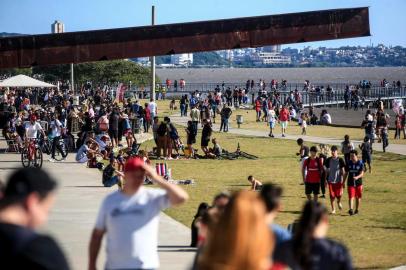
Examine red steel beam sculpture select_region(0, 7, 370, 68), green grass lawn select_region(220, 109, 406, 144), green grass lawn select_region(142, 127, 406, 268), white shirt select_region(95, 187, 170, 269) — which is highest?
red steel beam sculpture select_region(0, 7, 370, 68)

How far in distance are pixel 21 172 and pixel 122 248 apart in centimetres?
269

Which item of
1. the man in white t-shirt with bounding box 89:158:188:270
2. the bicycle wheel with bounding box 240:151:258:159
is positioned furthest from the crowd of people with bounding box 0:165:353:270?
the bicycle wheel with bounding box 240:151:258:159

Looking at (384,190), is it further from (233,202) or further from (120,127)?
(233,202)

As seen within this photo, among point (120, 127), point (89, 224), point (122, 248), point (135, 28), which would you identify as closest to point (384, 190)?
point (135, 28)

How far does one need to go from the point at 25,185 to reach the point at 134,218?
274 centimetres

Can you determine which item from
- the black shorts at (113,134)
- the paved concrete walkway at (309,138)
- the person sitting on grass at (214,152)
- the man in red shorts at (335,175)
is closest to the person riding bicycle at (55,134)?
the black shorts at (113,134)

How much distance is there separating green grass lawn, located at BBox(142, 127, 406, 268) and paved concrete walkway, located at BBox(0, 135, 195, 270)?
1.66 m

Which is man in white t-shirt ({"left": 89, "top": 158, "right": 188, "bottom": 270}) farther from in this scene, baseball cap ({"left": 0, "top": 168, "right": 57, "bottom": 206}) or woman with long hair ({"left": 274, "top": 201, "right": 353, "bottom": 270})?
baseball cap ({"left": 0, "top": 168, "right": 57, "bottom": 206})

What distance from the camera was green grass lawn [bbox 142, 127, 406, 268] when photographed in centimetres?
1587

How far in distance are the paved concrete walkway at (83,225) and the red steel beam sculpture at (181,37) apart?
2598mm

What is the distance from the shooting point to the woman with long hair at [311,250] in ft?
19.4

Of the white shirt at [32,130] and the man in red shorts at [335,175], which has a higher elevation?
the white shirt at [32,130]

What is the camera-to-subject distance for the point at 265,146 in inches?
1491

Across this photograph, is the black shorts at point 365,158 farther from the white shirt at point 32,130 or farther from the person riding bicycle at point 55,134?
the white shirt at point 32,130
